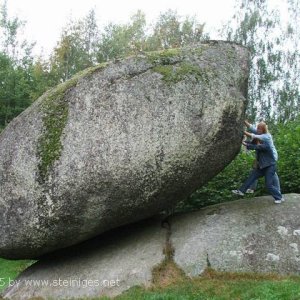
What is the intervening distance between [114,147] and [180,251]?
2345 millimetres

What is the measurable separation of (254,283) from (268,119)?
24725 millimetres

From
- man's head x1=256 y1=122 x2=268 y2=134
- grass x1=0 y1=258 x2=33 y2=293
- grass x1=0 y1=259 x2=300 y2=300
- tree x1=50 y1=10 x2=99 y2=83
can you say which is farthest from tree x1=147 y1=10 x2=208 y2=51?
grass x1=0 y1=259 x2=300 y2=300

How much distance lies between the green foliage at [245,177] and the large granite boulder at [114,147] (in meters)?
2.58

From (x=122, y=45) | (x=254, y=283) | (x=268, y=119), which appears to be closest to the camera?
(x=254, y=283)

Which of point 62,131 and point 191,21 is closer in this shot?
point 62,131

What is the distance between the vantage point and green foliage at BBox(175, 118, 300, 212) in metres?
11.4

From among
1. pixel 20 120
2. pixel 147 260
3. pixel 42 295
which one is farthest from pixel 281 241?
pixel 20 120

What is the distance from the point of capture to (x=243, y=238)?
882 cm

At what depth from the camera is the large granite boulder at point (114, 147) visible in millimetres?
8633

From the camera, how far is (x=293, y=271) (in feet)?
27.1

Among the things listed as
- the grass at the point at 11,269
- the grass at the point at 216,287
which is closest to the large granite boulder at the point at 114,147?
the grass at the point at 216,287

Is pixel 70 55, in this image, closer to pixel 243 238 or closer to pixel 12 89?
pixel 12 89

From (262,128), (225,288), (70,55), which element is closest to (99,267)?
(225,288)

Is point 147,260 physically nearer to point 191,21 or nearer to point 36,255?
point 36,255
